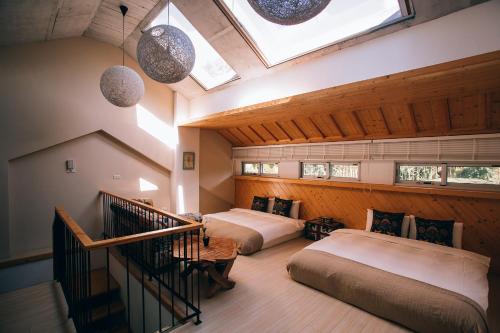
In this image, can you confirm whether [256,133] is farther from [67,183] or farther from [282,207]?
[67,183]

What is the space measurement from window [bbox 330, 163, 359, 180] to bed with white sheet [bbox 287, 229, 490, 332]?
1448mm

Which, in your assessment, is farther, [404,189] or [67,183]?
[67,183]

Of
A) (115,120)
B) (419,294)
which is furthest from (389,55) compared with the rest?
(115,120)

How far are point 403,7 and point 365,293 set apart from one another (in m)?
2.89

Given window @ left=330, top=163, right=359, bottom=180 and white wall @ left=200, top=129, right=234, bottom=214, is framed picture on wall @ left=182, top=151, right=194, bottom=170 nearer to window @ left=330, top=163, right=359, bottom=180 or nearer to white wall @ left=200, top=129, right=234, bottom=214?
white wall @ left=200, top=129, right=234, bottom=214

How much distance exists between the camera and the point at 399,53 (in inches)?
95.9

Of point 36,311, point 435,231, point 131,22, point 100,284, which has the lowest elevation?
point 100,284

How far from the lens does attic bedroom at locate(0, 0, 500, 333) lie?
2.21 metres

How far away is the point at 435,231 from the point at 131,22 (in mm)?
5647

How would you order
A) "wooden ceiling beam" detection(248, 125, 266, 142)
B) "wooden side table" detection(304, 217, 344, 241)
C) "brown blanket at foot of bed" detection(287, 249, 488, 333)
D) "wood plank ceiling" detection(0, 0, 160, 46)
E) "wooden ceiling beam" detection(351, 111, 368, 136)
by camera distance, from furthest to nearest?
"wooden ceiling beam" detection(248, 125, 266, 142) → "wooden side table" detection(304, 217, 344, 241) → "wooden ceiling beam" detection(351, 111, 368, 136) → "wood plank ceiling" detection(0, 0, 160, 46) → "brown blanket at foot of bed" detection(287, 249, 488, 333)

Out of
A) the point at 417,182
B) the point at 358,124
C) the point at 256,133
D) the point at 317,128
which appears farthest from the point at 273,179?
the point at 417,182

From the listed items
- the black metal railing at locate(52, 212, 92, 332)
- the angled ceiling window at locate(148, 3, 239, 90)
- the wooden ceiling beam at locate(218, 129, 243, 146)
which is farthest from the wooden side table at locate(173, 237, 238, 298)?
the wooden ceiling beam at locate(218, 129, 243, 146)

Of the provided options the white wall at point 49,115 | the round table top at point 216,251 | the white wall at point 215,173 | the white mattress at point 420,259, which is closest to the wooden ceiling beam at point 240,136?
the white wall at point 215,173

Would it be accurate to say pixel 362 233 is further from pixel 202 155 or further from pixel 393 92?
pixel 202 155
